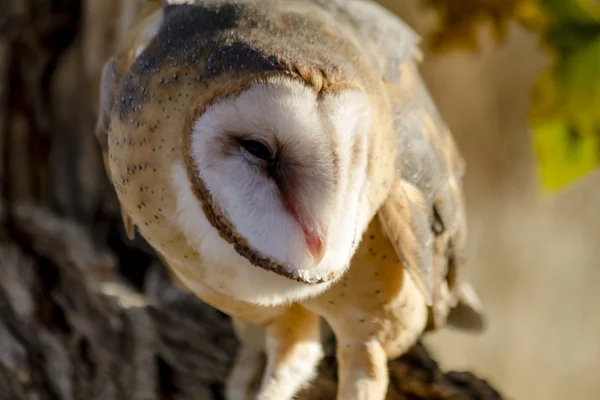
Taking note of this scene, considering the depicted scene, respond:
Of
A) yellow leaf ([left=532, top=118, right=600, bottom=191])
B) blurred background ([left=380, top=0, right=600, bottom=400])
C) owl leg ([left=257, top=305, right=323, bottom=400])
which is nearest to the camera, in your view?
owl leg ([left=257, top=305, right=323, bottom=400])

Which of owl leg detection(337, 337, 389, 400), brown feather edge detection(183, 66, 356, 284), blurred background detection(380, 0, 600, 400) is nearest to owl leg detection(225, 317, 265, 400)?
owl leg detection(337, 337, 389, 400)

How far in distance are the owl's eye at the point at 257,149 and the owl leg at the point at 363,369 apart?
0.37 m

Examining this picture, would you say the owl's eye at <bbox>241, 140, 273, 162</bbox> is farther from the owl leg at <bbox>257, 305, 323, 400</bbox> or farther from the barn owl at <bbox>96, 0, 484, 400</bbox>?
the owl leg at <bbox>257, 305, 323, 400</bbox>

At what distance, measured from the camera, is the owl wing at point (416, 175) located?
0.79 metres

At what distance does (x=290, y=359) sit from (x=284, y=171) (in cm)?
48

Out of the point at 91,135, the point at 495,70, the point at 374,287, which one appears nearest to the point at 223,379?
the point at 374,287

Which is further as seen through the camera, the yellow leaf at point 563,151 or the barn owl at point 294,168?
the yellow leaf at point 563,151

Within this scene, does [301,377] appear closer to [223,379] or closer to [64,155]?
[223,379]

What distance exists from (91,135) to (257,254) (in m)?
0.97

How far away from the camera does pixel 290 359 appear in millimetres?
985

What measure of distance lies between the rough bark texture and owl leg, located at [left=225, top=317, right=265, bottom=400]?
0.04 metres

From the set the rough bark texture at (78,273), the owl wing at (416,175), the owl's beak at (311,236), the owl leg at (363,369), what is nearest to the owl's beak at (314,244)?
the owl's beak at (311,236)

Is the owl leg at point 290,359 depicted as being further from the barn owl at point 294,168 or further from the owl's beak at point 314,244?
the owl's beak at point 314,244

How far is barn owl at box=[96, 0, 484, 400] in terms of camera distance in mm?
564
